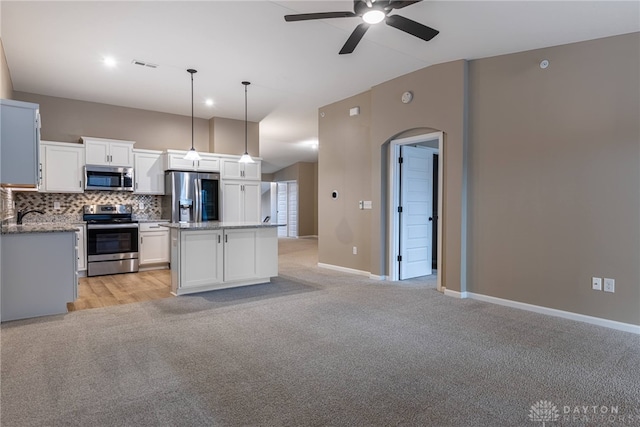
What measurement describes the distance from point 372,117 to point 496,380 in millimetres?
4072

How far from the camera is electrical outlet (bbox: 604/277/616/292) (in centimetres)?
334

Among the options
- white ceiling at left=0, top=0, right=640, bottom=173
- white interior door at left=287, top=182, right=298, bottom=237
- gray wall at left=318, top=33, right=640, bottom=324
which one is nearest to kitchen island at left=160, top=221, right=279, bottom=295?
white ceiling at left=0, top=0, right=640, bottom=173

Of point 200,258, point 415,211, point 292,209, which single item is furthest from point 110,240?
point 292,209

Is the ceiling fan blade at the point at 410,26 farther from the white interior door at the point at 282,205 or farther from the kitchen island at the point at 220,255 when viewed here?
the white interior door at the point at 282,205

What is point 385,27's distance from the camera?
357 centimetres

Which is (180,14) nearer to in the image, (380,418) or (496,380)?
(380,418)

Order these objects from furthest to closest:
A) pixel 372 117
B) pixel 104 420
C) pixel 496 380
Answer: pixel 372 117 < pixel 496 380 < pixel 104 420

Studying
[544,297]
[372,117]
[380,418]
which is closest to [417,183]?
[372,117]

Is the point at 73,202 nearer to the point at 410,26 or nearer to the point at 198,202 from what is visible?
the point at 198,202

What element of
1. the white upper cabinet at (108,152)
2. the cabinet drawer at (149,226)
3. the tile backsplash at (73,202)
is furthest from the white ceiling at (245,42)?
the cabinet drawer at (149,226)

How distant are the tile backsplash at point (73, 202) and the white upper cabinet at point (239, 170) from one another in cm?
137

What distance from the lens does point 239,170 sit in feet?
22.6

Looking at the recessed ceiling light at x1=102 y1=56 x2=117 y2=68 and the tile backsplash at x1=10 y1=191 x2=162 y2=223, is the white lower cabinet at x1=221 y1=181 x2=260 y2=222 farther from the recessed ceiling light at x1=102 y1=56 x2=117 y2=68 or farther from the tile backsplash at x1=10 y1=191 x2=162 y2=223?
the recessed ceiling light at x1=102 y1=56 x2=117 y2=68

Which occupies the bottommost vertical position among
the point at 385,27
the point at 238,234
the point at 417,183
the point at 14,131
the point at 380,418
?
the point at 380,418
